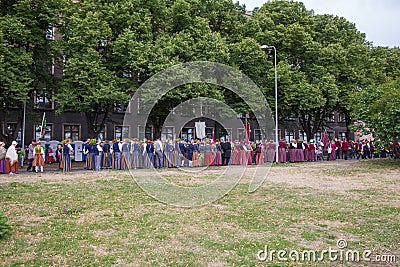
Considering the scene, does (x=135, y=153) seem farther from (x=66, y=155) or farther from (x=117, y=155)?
(x=66, y=155)

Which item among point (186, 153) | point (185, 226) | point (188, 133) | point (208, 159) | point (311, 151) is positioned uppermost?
point (188, 133)

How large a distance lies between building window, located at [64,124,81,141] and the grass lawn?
2533cm

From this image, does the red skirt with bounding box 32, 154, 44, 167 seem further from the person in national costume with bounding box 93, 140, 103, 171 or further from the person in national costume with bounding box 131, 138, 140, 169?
the person in national costume with bounding box 131, 138, 140, 169

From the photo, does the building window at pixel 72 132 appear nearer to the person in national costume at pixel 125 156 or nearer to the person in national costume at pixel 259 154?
the person in national costume at pixel 125 156

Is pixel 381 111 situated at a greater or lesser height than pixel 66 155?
greater

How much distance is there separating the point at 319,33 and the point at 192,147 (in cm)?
2212

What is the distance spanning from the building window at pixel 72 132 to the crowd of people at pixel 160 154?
27.2 ft

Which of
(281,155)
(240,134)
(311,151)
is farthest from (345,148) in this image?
(240,134)

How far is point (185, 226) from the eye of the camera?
823cm

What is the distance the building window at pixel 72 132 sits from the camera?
37.7m

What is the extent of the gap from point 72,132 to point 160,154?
18959 millimetres

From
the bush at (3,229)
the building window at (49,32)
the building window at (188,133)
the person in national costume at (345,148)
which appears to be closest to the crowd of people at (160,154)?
the person in national costume at (345,148)

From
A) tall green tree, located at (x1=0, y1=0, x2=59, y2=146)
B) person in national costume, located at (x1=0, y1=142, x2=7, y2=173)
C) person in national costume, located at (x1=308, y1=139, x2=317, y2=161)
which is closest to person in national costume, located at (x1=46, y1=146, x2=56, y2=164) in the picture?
tall green tree, located at (x1=0, y1=0, x2=59, y2=146)

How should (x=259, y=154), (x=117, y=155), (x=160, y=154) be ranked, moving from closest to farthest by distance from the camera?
(x=117, y=155), (x=160, y=154), (x=259, y=154)
